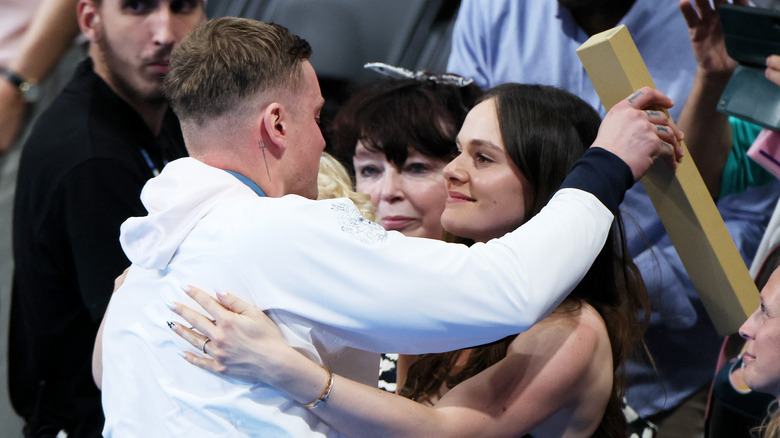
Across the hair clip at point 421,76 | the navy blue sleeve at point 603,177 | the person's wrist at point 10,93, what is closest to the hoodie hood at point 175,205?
the navy blue sleeve at point 603,177

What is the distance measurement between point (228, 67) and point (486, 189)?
629mm

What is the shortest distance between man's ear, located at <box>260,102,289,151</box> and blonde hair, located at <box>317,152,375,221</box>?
0.76m

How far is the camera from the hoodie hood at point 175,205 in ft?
4.66

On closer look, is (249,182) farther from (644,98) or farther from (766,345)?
(766,345)

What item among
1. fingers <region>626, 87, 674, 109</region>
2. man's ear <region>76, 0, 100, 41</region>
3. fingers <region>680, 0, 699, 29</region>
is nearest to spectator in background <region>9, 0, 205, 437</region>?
man's ear <region>76, 0, 100, 41</region>

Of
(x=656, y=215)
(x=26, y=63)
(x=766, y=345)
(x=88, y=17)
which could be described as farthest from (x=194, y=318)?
(x=26, y=63)

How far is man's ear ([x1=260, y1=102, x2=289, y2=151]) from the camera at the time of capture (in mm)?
1505

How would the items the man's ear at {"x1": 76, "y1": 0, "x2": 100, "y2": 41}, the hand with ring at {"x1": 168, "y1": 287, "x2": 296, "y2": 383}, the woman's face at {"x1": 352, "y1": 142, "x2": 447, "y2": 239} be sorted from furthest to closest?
1. the man's ear at {"x1": 76, "y1": 0, "x2": 100, "y2": 41}
2. the woman's face at {"x1": 352, "y1": 142, "x2": 447, "y2": 239}
3. the hand with ring at {"x1": 168, "y1": 287, "x2": 296, "y2": 383}

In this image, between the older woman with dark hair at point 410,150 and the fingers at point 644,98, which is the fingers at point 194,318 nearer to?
the fingers at point 644,98

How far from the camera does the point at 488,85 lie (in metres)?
2.73

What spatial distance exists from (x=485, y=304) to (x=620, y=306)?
2.10 feet

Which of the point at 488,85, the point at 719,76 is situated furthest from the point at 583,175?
the point at 488,85

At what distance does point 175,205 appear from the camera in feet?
4.65

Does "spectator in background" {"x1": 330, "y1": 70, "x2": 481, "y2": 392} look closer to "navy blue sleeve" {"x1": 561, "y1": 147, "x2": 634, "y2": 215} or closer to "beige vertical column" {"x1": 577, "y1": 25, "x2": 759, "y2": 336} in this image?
"beige vertical column" {"x1": 577, "y1": 25, "x2": 759, "y2": 336}
